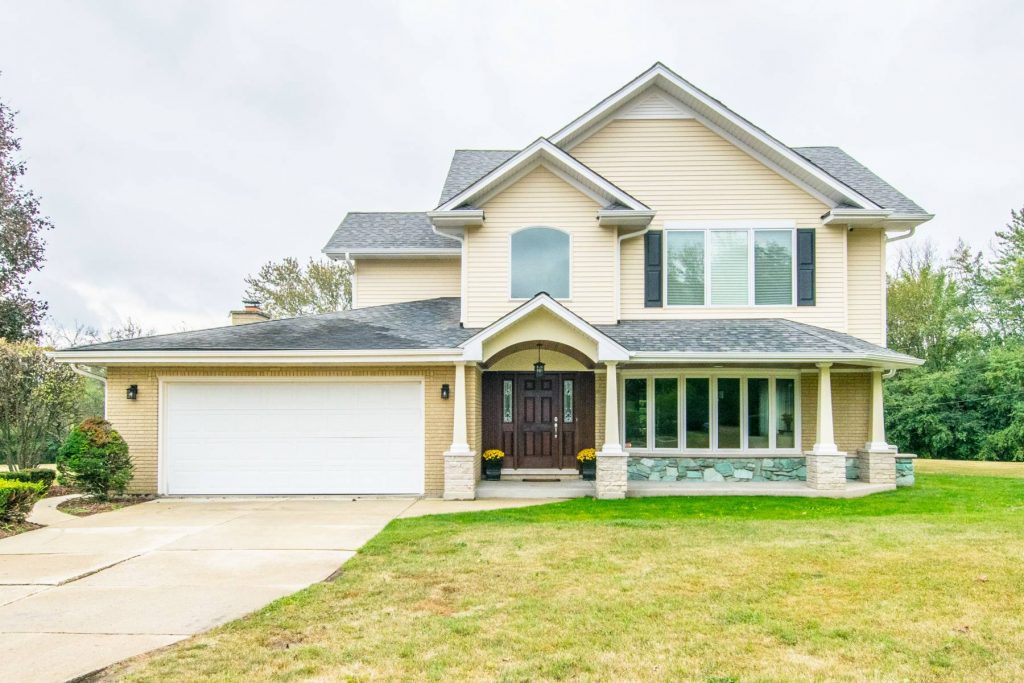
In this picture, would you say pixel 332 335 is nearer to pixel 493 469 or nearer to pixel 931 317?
pixel 493 469

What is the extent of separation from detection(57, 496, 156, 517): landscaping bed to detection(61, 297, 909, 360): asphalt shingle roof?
102 inches

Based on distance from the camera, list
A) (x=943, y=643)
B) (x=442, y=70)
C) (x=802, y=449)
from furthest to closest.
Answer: (x=442, y=70) → (x=802, y=449) → (x=943, y=643)

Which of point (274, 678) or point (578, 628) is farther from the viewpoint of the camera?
point (578, 628)

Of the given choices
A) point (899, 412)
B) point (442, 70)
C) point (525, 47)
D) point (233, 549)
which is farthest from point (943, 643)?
point (442, 70)

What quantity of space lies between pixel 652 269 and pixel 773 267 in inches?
100

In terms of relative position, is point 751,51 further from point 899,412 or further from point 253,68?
point 253,68

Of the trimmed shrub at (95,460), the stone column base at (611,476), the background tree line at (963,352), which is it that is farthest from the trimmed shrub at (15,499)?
the background tree line at (963,352)

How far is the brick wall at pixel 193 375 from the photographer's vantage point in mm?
11453

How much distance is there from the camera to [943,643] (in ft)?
14.5

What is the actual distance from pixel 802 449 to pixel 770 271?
373 cm

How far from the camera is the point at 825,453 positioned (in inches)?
455

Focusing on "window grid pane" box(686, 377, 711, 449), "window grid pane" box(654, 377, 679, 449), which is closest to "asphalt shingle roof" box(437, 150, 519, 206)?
"window grid pane" box(654, 377, 679, 449)

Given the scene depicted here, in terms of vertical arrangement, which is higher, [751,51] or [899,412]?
[751,51]

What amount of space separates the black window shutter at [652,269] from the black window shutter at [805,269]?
9.47 ft
